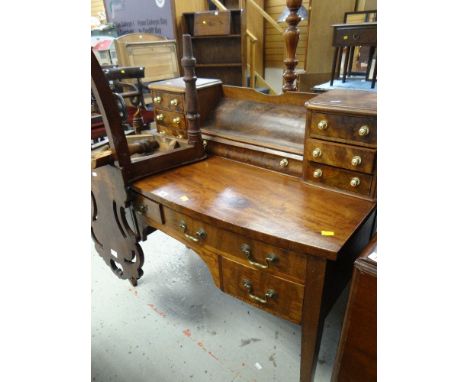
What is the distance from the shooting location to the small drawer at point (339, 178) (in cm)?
105

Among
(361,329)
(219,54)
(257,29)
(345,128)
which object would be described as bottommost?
(361,329)

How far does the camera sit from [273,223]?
95cm

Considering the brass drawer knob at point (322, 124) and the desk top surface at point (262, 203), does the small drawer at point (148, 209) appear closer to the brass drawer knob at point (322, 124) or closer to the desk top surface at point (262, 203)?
the desk top surface at point (262, 203)

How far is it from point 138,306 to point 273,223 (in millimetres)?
1214

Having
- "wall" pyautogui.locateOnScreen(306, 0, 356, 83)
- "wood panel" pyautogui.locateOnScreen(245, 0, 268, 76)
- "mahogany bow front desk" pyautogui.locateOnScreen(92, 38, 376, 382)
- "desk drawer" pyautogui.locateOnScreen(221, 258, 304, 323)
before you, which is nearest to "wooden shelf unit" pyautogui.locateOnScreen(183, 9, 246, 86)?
"wood panel" pyautogui.locateOnScreen(245, 0, 268, 76)

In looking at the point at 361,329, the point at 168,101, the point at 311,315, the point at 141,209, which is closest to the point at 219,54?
the point at 168,101

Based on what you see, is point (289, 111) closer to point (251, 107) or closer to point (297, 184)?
point (251, 107)

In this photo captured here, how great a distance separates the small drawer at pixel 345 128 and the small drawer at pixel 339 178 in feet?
0.38

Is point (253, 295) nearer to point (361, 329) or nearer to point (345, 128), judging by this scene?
point (361, 329)

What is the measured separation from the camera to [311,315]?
→ 975mm

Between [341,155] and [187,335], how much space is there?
1206 millimetres

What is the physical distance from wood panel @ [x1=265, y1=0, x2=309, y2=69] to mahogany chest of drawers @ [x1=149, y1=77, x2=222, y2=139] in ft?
12.5

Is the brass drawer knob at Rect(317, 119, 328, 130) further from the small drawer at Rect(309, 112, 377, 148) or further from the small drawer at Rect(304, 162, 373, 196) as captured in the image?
the small drawer at Rect(304, 162, 373, 196)

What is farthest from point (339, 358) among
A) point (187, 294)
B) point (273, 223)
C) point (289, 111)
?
point (187, 294)
